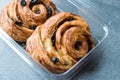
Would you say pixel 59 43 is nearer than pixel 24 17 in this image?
Yes

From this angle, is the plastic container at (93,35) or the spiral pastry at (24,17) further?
the spiral pastry at (24,17)

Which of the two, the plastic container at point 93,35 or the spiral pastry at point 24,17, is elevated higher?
the spiral pastry at point 24,17

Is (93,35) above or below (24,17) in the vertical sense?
below

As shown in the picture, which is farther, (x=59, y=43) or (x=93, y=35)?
(x=93, y=35)

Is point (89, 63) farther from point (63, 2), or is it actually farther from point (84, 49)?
point (63, 2)

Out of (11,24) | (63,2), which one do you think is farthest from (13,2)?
(63,2)
